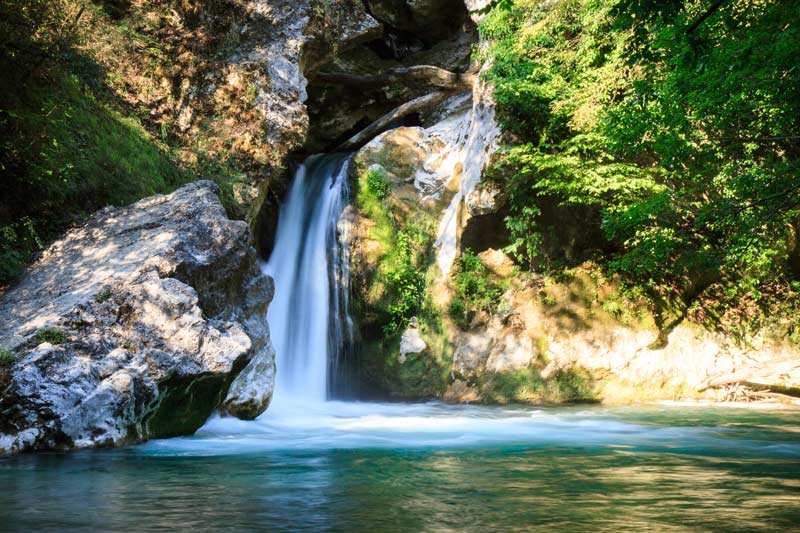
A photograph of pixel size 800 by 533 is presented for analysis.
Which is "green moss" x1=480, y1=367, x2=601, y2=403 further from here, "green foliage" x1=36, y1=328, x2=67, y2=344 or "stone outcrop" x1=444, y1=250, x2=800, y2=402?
"green foliage" x1=36, y1=328, x2=67, y2=344

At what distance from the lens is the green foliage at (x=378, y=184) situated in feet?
46.2

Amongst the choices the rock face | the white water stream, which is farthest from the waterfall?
the rock face

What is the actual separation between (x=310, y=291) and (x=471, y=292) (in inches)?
131

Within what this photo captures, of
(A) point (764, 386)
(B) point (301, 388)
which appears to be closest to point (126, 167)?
(B) point (301, 388)

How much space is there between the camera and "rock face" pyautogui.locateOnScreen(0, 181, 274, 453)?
6.26 metres

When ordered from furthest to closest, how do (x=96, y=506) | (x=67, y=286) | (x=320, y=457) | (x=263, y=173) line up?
(x=263, y=173), (x=67, y=286), (x=320, y=457), (x=96, y=506)

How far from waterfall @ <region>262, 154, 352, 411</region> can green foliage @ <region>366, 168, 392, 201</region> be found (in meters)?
0.55

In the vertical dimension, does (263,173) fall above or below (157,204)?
above

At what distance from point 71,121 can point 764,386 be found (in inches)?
504

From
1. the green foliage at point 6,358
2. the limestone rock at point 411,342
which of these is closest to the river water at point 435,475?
the green foliage at point 6,358

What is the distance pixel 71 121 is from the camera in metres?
9.97

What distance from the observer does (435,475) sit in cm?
541

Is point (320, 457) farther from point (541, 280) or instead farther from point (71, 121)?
point (541, 280)

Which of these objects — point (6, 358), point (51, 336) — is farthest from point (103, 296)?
point (6, 358)
